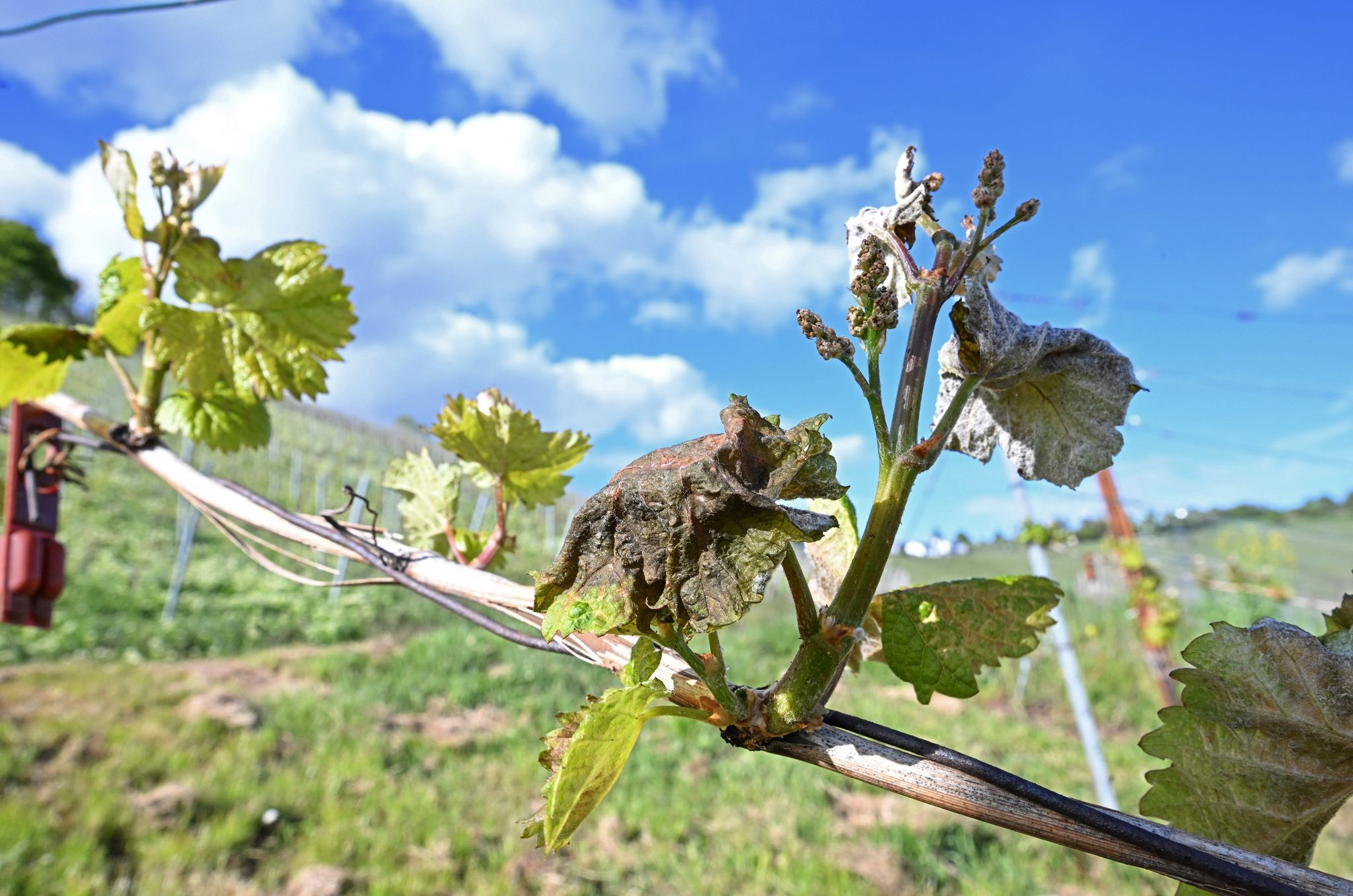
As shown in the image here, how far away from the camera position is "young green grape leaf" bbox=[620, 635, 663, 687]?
1.35 ft

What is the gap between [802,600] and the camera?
42cm

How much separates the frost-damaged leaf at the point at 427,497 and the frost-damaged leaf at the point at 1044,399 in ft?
1.68

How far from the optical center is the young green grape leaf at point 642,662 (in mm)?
412

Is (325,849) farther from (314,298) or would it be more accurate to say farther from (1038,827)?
(1038,827)

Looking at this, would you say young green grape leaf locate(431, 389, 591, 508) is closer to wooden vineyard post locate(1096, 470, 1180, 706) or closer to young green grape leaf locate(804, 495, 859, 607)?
young green grape leaf locate(804, 495, 859, 607)

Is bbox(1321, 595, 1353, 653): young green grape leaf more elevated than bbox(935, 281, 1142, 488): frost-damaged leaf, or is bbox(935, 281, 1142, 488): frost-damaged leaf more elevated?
bbox(935, 281, 1142, 488): frost-damaged leaf

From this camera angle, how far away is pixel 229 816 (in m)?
4.35

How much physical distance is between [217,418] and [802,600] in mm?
1032

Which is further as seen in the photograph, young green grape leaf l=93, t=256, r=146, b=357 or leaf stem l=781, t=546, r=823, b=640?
young green grape leaf l=93, t=256, r=146, b=357

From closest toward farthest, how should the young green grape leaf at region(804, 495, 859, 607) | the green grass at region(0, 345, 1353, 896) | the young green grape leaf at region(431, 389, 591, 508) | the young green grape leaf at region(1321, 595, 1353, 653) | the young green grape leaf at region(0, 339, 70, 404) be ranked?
the young green grape leaf at region(1321, 595, 1353, 653), the young green grape leaf at region(804, 495, 859, 607), the young green grape leaf at region(431, 389, 591, 508), the young green grape leaf at region(0, 339, 70, 404), the green grass at region(0, 345, 1353, 896)

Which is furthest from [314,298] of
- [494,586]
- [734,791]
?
[734,791]

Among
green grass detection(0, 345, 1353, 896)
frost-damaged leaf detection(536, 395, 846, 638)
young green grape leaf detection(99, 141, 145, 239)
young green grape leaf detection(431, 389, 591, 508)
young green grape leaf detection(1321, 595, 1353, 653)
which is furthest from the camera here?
green grass detection(0, 345, 1353, 896)

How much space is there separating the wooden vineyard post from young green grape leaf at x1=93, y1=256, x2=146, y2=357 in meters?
6.05

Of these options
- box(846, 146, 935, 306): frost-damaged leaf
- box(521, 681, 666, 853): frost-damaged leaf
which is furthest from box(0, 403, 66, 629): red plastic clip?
box(846, 146, 935, 306): frost-damaged leaf
